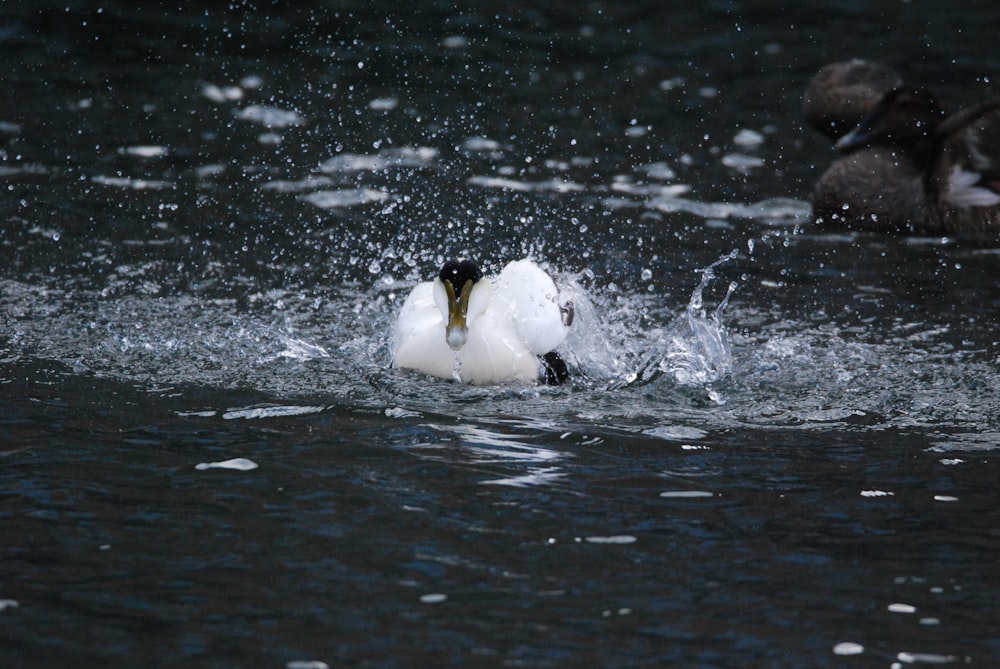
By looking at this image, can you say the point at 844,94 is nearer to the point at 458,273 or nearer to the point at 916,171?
the point at 916,171

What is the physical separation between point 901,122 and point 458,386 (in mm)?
5565

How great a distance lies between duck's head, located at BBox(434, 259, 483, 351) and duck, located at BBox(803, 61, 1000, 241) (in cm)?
442

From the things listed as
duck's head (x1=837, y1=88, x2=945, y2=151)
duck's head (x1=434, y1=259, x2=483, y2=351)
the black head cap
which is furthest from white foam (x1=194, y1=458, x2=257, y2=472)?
duck's head (x1=837, y1=88, x2=945, y2=151)

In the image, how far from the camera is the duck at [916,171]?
10.1 meters

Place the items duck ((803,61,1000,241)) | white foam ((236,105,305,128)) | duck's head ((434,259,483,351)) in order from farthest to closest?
white foam ((236,105,305,128)), duck ((803,61,1000,241)), duck's head ((434,259,483,351))

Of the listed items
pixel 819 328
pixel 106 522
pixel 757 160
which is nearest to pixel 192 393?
pixel 106 522

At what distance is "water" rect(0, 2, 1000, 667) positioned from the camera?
14.3 ft

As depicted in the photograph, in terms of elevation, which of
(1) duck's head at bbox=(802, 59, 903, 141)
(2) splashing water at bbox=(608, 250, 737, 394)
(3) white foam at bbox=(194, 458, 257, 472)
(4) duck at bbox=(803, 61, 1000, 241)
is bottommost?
(3) white foam at bbox=(194, 458, 257, 472)

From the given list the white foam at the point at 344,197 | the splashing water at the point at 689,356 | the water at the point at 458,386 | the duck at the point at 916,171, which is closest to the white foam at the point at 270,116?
the water at the point at 458,386

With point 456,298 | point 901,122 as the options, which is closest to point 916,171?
point 901,122

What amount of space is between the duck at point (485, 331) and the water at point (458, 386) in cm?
12

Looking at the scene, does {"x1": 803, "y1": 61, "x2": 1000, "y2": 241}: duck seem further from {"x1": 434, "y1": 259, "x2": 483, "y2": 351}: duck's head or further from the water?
{"x1": 434, "y1": 259, "x2": 483, "y2": 351}: duck's head

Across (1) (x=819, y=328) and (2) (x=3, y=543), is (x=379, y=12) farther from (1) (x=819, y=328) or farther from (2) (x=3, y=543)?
(2) (x=3, y=543)

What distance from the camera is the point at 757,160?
11375 millimetres
